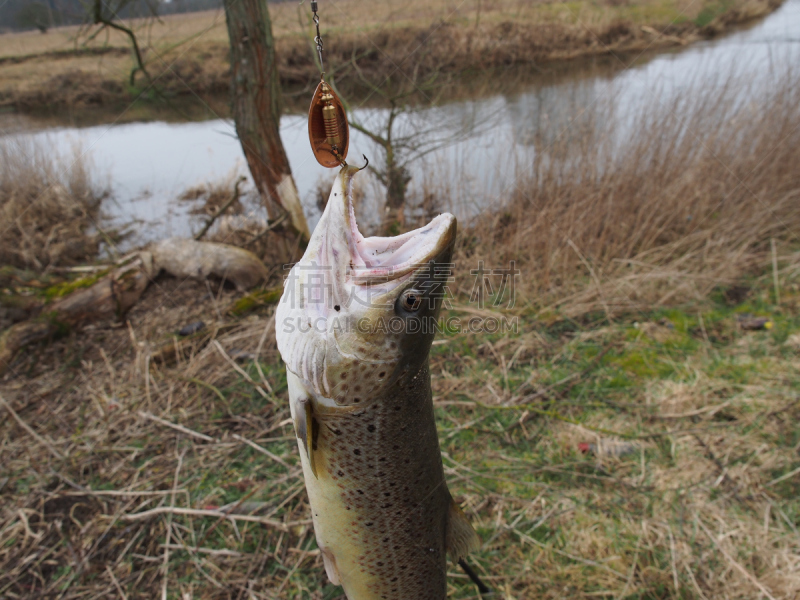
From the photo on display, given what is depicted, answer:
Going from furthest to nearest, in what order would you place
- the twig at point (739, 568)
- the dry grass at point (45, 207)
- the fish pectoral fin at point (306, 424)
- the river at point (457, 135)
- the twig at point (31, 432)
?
the dry grass at point (45, 207), the river at point (457, 135), the twig at point (31, 432), the twig at point (739, 568), the fish pectoral fin at point (306, 424)

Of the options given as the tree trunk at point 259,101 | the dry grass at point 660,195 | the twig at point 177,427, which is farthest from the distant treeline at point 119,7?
the dry grass at point 660,195

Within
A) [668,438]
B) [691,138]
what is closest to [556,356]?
[668,438]

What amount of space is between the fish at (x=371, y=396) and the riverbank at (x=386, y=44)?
5.74 metres

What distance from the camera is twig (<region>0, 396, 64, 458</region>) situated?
318 cm

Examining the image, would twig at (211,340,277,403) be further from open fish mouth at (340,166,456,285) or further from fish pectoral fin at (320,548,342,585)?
open fish mouth at (340,166,456,285)

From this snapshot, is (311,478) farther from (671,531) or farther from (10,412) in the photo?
(10,412)

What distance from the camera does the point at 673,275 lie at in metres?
4.72

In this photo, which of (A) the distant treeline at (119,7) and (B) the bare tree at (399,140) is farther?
(B) the bare tree at (399,140)

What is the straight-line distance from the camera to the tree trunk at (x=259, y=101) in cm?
468

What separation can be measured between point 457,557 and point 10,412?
3672 mm

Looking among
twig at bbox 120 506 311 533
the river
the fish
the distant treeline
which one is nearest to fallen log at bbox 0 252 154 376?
the river

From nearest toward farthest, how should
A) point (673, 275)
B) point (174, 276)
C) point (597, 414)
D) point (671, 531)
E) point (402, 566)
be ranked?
point (402, 566), point (671, 531), point (597, 414), point (673, 275), point (174, 276)

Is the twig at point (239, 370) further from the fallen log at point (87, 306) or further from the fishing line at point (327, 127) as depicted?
the fishing line at point (327, 127)

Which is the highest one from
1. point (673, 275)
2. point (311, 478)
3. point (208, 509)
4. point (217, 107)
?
point (217, 107)
